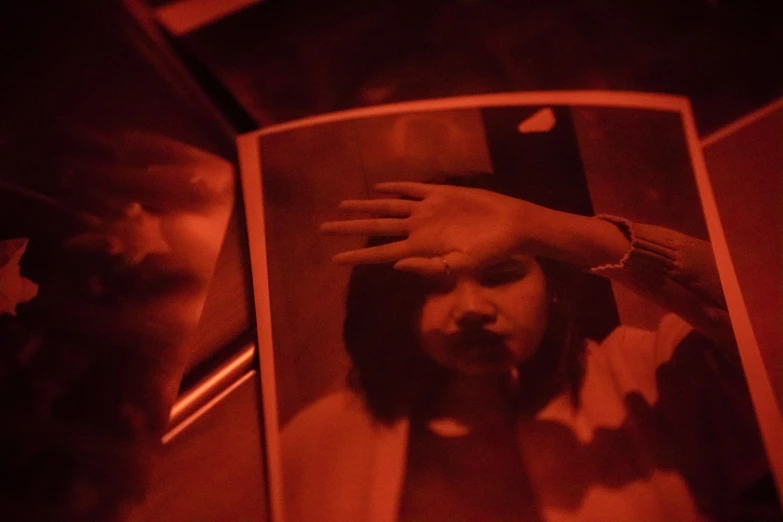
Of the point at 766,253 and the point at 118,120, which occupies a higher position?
the point at 118,120

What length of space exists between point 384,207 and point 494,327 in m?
0.18

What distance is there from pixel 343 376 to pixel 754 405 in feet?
1.39

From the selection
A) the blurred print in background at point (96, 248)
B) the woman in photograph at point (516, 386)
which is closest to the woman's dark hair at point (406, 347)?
the woman in photograph at point (516, 386)

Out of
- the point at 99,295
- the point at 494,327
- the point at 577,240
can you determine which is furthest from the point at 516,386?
the point at 99,295

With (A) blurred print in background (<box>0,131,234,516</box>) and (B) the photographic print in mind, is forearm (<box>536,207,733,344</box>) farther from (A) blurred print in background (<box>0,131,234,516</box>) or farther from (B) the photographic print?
(A) blurred print in background (<box>0,131,234,516</box>)

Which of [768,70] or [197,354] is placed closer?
[197,354]

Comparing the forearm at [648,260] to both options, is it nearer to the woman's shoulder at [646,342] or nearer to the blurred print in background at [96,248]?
the woman's shoulder at [646,342]

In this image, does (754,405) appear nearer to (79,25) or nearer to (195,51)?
(195,51)

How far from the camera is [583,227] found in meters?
0.65

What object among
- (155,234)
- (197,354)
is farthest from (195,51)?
(197,354)

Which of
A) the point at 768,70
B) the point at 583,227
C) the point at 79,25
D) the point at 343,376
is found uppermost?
the point at 79,25

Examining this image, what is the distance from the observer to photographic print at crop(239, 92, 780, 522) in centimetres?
56

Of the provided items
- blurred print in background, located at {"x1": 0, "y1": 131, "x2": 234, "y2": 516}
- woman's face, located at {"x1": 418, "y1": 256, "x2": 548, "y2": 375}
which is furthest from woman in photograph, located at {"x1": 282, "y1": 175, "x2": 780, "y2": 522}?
blurred print in background, located at {"x1": 0, "y1": 131, "x2": 234, "y2": 516}

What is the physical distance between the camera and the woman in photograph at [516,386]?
0.56 meters
